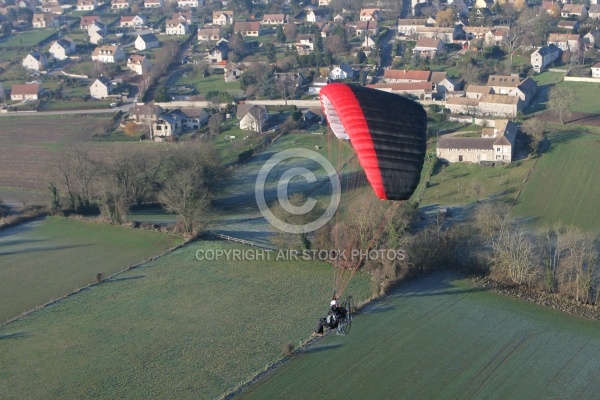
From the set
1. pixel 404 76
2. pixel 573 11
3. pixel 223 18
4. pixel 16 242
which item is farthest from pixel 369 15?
pixel 16 242

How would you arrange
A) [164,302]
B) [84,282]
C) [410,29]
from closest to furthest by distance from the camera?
[164,302] → [84,282] → [410,29]

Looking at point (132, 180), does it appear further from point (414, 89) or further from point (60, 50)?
point (60, 50)

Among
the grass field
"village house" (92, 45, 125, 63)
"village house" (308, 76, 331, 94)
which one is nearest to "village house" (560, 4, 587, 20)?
"village house" (308, 76, 331, 94)

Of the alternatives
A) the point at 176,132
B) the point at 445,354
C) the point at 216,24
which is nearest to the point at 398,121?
the point at 445,354

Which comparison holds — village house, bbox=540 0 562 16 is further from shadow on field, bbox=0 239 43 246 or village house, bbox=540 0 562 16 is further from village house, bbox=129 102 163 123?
Answer: shadow on field, bbox=0 239 43 246

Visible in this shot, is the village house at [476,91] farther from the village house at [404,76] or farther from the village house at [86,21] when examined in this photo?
the village house at [86,21]

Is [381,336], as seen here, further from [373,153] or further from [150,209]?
[150,209]

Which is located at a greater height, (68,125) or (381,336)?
(68,125)
